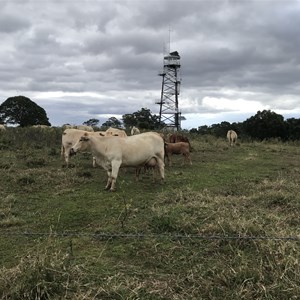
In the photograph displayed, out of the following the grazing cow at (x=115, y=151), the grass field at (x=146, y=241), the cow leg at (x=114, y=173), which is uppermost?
the grazing cow at (x=115, y=151)

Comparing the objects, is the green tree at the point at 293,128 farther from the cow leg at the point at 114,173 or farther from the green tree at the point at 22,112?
the cow leg at the point at 114,173

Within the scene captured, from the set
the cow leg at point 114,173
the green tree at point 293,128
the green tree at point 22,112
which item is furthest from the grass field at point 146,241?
the green tree at point 22,112

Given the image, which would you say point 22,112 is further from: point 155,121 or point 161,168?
point 161,168

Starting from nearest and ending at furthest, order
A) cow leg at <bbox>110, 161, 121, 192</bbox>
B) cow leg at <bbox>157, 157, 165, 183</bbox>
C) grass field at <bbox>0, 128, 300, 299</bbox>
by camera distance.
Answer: grass field at <bbox>0, 128, 300, 299</bbox>
cow leg at <bbox>110, 161, 121, 192</bbox>
cow leg at <bbox>157, 157, 165, 183</bbox>

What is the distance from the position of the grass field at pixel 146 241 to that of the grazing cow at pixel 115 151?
529mm

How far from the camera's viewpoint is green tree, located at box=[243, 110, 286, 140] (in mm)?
48594

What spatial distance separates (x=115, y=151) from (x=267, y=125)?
41134mm

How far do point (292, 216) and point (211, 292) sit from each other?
9.86 ft

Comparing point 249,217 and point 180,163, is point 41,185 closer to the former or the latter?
point 249,217

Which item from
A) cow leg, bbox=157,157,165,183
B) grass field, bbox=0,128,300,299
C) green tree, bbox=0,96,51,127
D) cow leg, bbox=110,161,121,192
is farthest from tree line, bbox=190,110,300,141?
grass field, bbox=0,128,300,299

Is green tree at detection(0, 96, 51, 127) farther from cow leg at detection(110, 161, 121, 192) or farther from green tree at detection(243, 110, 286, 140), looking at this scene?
cow leg at detection(110, 161, 121, 192)

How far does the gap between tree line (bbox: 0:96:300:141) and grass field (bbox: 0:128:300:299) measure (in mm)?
39476

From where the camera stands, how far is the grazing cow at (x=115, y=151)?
10.3m

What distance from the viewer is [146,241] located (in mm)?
5809
